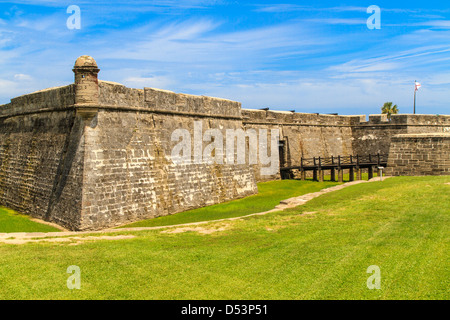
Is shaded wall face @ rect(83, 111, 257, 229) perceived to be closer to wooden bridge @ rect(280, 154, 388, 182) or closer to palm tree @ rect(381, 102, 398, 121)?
wooden bridge @ rect(280, 154, 388, 182)

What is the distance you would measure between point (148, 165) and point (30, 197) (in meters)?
4.89

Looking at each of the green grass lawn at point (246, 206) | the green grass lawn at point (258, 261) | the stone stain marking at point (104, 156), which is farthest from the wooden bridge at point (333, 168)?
the green grass lawn at point (258, 261)

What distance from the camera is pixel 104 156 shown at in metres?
12.5

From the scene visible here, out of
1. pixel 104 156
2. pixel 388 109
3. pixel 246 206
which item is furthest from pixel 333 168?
pixel 388 109

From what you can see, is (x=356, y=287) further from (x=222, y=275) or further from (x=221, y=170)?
(x=221, y=170)

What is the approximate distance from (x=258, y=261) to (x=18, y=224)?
9.71m

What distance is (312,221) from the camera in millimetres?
10133

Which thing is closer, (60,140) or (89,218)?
(89,218)

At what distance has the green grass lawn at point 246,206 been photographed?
1335 cm

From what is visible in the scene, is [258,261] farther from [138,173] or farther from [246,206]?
[246,206]

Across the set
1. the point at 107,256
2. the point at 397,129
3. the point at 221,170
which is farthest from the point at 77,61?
the point at 397,129

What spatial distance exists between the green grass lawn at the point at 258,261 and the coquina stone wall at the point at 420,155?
326 inches

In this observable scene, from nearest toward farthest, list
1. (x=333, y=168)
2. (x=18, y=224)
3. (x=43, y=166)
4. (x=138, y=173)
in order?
(x=18, y=224) → (x=138, y=173) → (x=43, y=166) → (x=333, y=168)

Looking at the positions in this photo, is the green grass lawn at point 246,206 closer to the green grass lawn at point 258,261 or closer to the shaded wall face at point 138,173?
the shaded wall face at point 138,173
